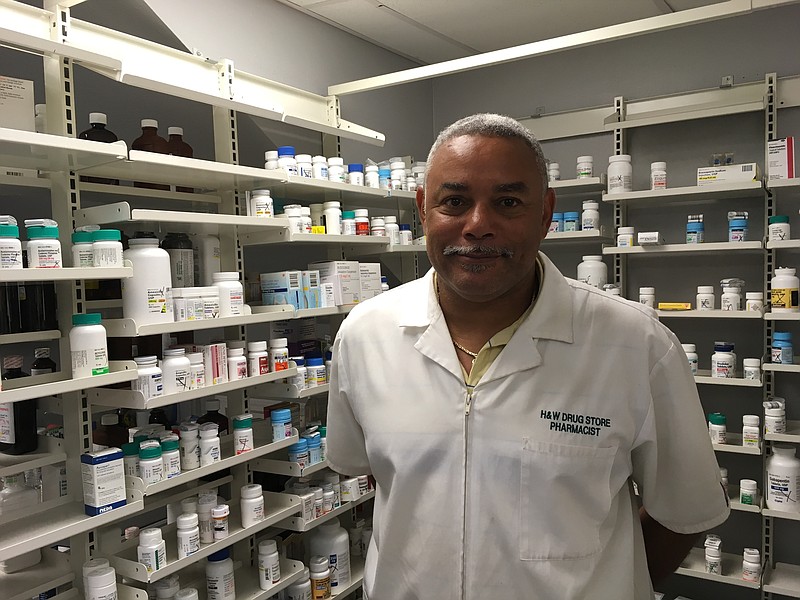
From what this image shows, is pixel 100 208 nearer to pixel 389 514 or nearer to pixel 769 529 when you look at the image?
pixel 389 514

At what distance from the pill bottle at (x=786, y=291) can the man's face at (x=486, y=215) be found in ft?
7.69

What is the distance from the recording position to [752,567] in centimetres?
317

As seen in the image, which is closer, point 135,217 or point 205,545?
point 135,217

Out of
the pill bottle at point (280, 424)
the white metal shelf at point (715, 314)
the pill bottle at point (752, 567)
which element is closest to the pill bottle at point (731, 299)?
the white metal shelf at point (715, 314)

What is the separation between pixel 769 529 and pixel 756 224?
1.61 meters

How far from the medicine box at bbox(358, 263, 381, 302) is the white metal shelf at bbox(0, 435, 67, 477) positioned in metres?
1.44

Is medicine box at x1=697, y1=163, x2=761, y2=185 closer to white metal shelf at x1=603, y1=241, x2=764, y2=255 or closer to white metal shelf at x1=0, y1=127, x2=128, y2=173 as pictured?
white metal shelf at x1=603, y1=241, x2=764, y2=255

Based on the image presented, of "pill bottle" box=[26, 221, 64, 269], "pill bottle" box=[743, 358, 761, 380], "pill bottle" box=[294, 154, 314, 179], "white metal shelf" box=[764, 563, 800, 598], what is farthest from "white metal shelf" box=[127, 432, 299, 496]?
"white metal shelf" box=[764, 563, 800, 598]

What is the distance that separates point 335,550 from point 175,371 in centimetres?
130

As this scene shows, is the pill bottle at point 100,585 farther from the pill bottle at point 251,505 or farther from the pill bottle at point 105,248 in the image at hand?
the pill bottle at point 105,248

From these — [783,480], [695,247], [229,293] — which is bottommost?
[783,480]

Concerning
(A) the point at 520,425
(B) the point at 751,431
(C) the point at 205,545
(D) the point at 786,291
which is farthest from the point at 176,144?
(B) the point at 751,431

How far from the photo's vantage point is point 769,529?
331 centimetres

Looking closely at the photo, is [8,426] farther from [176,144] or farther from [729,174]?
[729,174]
